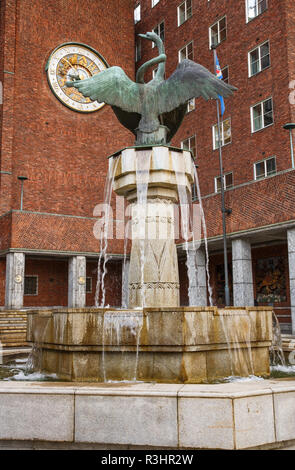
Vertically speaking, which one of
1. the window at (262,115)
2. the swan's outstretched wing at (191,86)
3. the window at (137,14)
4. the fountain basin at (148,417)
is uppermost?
the window at (137,14)

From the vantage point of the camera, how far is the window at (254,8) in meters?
25.2

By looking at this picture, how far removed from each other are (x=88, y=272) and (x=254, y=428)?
28136mm

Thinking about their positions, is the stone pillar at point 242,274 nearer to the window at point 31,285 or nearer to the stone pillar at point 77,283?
the stone pillar at point 77,283

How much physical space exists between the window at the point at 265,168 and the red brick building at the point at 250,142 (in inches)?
2.0

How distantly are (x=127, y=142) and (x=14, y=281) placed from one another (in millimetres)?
13494

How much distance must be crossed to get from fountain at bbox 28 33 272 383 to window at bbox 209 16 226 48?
1947 cm

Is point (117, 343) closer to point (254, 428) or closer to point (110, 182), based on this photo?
point (254, 428)

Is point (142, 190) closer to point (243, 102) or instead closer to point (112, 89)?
point (112, 89)

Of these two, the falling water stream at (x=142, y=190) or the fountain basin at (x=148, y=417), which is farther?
the falling water stream at (x=142, y=190)

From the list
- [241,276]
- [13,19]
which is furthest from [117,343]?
[13,19]

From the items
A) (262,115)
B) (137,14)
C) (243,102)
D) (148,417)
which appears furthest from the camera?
(137,14)

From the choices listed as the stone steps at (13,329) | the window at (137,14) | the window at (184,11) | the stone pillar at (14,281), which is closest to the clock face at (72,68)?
the window at (137,14)

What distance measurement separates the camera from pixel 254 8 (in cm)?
2586

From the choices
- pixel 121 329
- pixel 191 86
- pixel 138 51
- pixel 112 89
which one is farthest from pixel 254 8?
pixel 121 329
